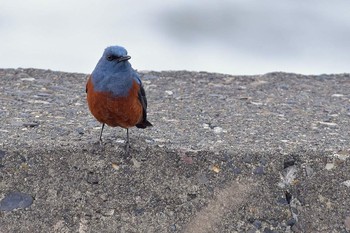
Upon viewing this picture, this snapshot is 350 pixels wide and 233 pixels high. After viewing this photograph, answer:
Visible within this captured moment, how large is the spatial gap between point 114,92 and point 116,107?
69mm

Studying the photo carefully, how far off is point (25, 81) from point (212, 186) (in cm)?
185

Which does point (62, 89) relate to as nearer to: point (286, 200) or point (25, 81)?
point (25, 81)

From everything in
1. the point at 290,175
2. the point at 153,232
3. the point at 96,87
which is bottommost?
the point at 153,232

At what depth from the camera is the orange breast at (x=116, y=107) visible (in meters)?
3.74

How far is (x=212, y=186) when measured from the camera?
3.43 m

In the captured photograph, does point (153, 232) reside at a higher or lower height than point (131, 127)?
lower

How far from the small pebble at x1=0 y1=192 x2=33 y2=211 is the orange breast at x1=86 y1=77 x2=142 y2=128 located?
0.61 metres

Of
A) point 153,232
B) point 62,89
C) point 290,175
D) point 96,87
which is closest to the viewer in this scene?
point 153,232

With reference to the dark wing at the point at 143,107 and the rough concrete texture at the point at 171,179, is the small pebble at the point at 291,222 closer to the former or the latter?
the rough concrete texture at the point at 171,179

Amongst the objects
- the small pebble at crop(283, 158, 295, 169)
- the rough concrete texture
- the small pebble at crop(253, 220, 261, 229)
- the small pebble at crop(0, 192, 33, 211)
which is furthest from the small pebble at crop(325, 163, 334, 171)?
the small pebble at crop(0, 192, 33, 211)

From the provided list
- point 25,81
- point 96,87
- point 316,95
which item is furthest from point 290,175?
point 25,81

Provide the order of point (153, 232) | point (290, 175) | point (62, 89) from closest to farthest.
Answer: point (153, 232) → point (290, 175) → point (62, 89)

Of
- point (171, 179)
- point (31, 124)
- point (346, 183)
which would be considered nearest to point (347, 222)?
point (346, 183)

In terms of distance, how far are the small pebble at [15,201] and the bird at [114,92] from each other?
608 mm
